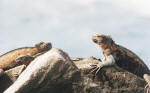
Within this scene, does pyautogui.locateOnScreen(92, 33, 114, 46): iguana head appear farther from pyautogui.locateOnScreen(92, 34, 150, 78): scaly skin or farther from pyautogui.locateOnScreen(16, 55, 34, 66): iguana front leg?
pyautogui.locateOnScreen(16, 55, 34, 66): iguana front leg

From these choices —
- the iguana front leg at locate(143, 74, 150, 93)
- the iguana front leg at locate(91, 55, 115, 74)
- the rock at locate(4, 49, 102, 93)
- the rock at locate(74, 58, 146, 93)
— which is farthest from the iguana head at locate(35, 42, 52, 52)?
the rock at locate(4, 49, 102, 93)

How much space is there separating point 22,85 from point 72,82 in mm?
1388

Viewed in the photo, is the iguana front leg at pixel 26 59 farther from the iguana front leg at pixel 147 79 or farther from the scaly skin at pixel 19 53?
the iguana front leg at pixel 147 79

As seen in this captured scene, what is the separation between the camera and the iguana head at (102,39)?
1748cm

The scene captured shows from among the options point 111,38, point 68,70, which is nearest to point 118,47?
point 111,38

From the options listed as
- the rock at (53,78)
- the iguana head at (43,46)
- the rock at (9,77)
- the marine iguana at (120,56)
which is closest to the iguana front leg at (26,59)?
the rock at (9,77)

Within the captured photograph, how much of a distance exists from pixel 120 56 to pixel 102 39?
33.5 inches

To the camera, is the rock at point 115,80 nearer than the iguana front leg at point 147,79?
Yes

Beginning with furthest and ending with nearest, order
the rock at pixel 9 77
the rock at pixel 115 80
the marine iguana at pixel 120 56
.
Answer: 1. the marine iguana at pixel 120 56
2. the rock at pixel 115 80
3. the rock at pixel 9 77

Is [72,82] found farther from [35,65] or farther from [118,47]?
[118,47]

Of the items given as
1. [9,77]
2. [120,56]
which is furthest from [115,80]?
[9,77]

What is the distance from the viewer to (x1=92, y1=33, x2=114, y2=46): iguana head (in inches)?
688

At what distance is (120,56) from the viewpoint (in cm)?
1750

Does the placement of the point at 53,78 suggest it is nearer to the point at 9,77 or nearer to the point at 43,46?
the point at 9,77
